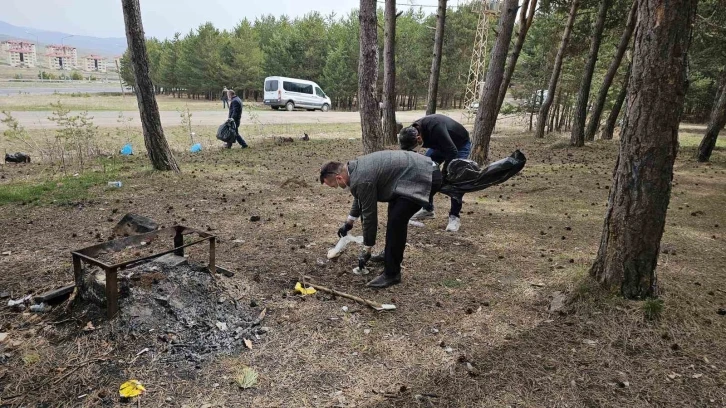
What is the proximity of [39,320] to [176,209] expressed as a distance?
134 inches

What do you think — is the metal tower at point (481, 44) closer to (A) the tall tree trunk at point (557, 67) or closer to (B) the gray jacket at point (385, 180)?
(A) the tall tree trunk at point (557, 67)

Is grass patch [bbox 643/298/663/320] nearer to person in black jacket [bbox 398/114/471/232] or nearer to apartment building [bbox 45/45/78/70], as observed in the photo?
person in black jacket [bbox 398/114/471/232]

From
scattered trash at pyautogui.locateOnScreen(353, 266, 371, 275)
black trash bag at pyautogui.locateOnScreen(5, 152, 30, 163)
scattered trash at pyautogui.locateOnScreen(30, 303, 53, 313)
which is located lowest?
scattered trash at pyautogui.locateOnScreen(30, 303, 53, 313)

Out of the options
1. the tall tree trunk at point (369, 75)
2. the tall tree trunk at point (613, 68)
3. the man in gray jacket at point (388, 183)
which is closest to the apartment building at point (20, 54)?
the tall tree trunk at point (369, 75)

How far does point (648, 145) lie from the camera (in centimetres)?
324

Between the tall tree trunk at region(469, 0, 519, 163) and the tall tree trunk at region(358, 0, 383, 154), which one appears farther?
the tall tree trunk at region(469, 0, 519, 163)

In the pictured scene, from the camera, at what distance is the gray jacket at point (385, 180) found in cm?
378

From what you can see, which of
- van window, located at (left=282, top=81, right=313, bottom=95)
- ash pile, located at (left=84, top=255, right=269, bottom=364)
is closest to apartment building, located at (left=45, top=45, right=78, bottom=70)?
van window, located at (left=282, top=81, right=313, bottom=95)

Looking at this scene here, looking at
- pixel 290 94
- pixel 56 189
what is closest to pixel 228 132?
pixel 56 189

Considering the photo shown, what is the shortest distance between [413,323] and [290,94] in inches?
1074

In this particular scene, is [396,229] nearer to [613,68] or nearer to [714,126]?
[714,126]

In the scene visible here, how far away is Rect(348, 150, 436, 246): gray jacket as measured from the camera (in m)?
3.78

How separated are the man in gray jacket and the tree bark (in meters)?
5.85

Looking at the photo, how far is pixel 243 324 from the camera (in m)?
3.49
